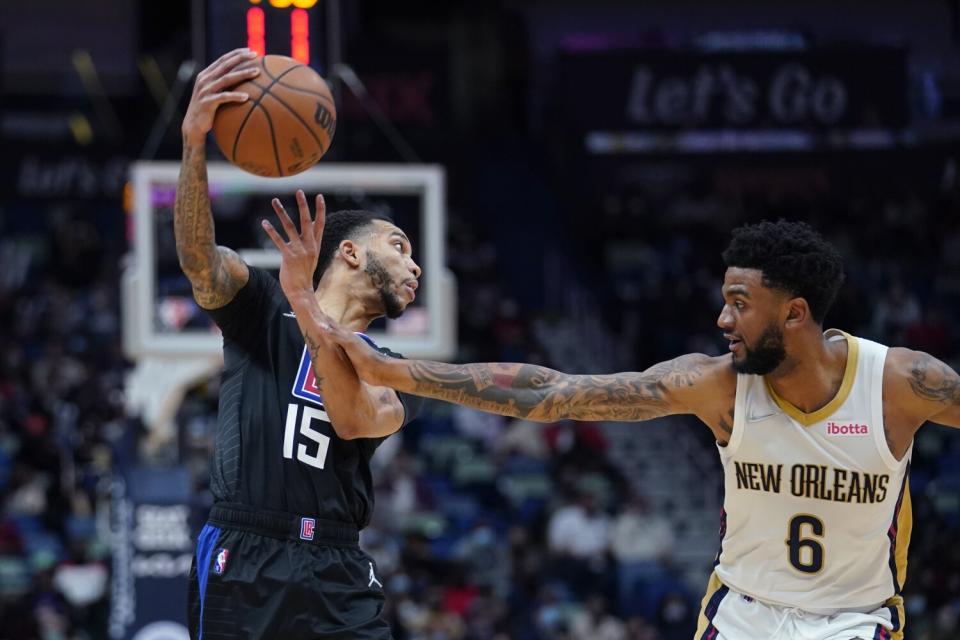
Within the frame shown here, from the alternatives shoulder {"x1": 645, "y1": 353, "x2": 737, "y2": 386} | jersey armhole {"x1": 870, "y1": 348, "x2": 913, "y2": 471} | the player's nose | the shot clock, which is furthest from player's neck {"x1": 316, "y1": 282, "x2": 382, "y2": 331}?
the shot clock

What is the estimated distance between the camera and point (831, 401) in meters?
4.40

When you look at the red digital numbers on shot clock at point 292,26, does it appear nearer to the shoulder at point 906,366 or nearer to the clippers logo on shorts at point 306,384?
the clippers logo on shorts at point 306,384

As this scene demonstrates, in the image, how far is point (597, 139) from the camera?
16.3m

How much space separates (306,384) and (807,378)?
1564 millimetres

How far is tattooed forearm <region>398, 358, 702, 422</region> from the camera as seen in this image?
4.43 m

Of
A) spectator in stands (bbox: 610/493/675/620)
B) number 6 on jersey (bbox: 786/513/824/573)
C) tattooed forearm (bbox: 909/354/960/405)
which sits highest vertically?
tattooed forearm (bbox: 909/354/960/405)

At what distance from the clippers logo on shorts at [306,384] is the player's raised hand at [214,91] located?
2.56 feet

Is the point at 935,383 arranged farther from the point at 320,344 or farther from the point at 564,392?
the point at 320,344

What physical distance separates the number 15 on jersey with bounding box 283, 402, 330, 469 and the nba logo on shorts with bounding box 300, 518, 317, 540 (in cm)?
17

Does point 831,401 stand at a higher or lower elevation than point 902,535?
higher

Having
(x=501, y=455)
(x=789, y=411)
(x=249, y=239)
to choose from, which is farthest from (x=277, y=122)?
(x=501, y=455)

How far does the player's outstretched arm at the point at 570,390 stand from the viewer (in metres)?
4.42

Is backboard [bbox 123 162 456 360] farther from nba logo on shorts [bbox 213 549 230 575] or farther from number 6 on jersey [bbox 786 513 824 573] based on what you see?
number 6 on jersey [bbox 786 513 824 573]

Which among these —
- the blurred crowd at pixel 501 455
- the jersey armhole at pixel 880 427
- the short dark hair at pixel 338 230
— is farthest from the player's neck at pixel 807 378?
the blurred crowd at pixel 501 455
